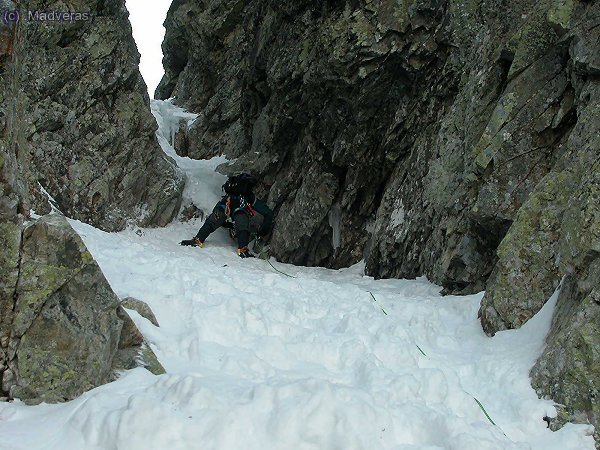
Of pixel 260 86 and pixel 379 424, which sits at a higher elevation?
pixel 260 86

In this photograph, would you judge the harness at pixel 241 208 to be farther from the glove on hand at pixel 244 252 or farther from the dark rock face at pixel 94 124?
the dark rock face at pixel 94 124

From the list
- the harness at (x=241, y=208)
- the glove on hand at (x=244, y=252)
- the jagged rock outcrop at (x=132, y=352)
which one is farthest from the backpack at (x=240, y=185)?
the jagged rock outcrop at (x=132, y=352)

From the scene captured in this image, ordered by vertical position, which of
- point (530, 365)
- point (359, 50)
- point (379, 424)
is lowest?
point (379, 424)

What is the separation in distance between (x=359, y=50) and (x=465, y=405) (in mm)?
12517

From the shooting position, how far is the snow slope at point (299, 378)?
507 centimetres

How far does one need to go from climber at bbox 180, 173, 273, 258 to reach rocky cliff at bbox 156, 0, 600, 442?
777mm

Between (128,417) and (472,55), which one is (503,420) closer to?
(128,417)

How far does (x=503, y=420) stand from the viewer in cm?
611

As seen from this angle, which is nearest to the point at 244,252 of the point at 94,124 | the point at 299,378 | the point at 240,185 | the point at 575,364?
the point at 240,185

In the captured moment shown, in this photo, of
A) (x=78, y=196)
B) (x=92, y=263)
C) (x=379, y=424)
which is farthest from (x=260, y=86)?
(x=379, y=424)

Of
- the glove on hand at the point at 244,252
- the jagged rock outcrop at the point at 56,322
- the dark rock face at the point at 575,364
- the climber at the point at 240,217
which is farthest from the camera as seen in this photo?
the climber at the point at 240,217

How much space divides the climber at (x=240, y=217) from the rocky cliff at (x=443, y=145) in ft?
2.55

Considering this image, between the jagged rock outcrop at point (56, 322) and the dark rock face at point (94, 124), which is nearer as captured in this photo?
the jagged rock outcrop at point (56, 322)

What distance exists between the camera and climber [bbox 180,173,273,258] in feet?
63.9
